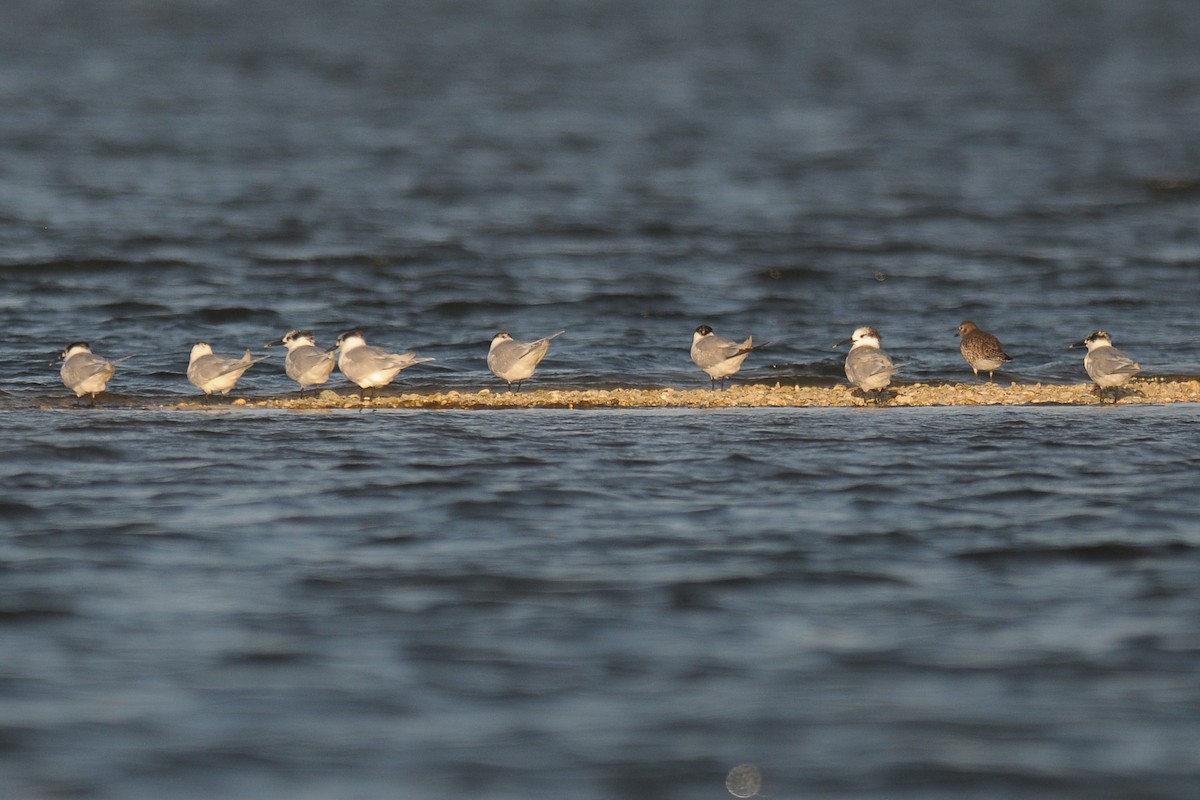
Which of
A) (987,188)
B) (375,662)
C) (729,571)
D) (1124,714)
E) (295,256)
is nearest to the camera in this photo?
(1124,714)

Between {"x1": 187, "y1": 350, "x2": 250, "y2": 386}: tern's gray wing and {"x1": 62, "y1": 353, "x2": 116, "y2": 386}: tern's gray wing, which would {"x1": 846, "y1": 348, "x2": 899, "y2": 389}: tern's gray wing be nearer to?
{"x1": 187, "y1": 350, "x2": 250, "y2": 386}: tern's gray wing

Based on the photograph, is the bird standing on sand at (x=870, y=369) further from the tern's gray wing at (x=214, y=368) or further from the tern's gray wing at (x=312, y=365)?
the tern's gray wing at (x=214, y=368)

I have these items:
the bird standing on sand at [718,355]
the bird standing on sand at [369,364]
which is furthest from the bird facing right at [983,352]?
the bird standing on sand at [369,364]

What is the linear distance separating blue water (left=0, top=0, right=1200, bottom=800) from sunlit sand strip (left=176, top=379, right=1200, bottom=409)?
413mm

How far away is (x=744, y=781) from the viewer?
18.3 feet

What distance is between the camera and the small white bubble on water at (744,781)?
5.50m

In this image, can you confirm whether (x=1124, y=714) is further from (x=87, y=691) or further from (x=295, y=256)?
(x=295, y=256)

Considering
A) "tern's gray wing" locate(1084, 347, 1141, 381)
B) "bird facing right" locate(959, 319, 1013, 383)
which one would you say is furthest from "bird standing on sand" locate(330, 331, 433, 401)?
"tern's gray wing" locate(1084, 347, 1141, 381)

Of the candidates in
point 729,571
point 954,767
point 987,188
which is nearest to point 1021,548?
point 729,571

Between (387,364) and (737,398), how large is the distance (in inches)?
102

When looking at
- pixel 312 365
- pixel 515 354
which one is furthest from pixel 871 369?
pixel 312 365

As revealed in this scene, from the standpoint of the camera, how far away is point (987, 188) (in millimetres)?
31250

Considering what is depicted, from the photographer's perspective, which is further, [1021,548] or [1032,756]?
[1021,548]

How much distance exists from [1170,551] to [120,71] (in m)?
50.1
